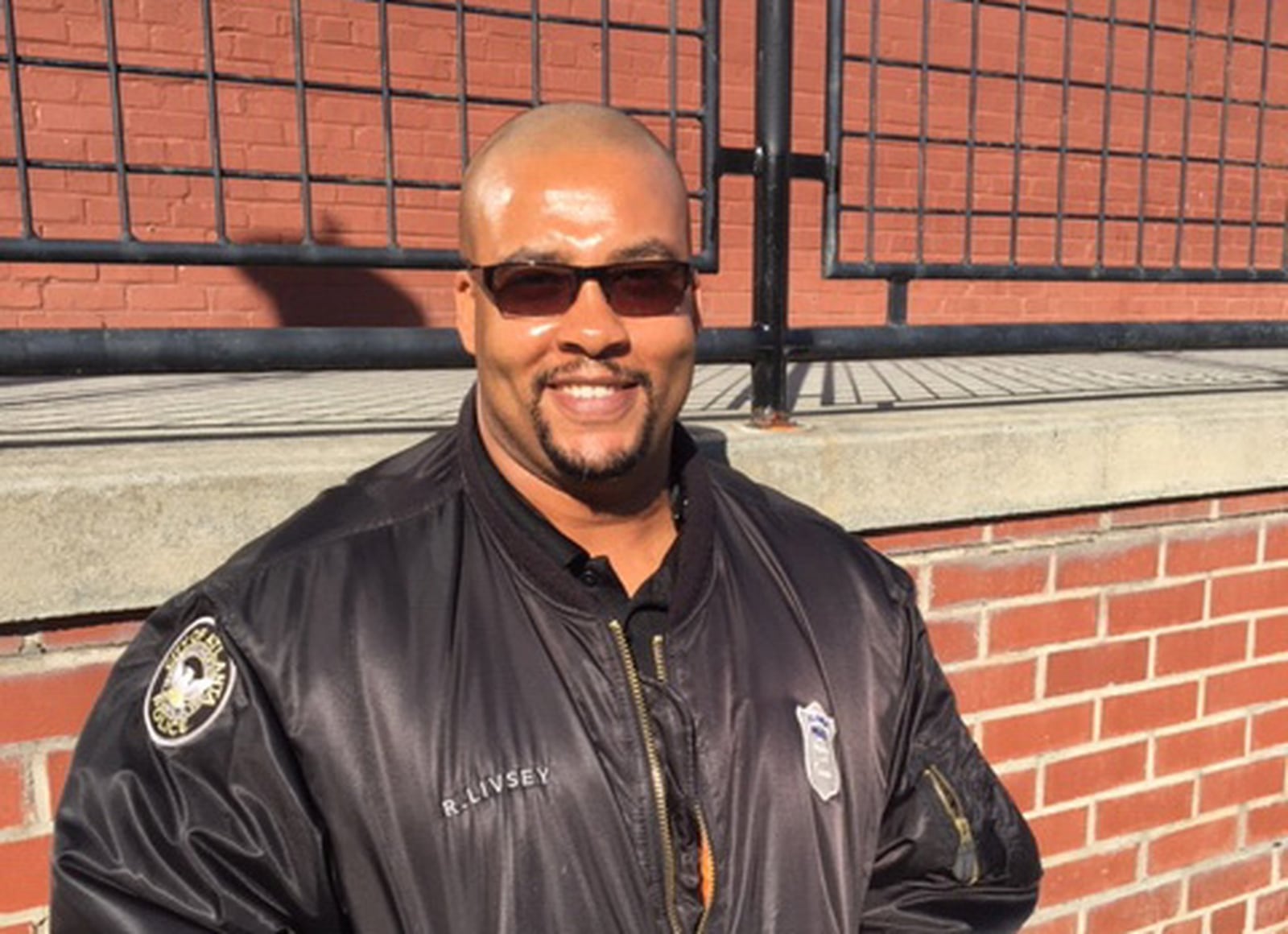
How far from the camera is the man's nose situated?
4.93 feet

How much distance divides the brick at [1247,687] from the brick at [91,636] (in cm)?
248

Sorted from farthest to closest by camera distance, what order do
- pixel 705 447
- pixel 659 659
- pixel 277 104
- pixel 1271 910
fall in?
1. pixel 277 104
2. pixel 1271 910
3. pixel 705 447
4. pixel 659 659

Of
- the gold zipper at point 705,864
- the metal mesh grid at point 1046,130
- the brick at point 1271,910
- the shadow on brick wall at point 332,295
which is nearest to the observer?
the gold zipper at point 705,864

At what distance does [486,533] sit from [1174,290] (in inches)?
292

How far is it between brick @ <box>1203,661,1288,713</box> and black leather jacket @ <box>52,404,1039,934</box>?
159 centimetres

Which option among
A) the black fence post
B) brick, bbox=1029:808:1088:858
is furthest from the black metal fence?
brick, bbox=1029:808:1088:858

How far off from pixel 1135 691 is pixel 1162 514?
17.1 inches

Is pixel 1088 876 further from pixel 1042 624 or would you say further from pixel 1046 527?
pixel 1046 527

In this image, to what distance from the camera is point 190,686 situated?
1.30 m

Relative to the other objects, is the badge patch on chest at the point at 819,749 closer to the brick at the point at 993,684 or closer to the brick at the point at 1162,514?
the brick at the point at 993,684

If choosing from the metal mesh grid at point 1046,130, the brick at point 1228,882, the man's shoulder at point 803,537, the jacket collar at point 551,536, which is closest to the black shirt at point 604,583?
the jacket collar at point 551,536

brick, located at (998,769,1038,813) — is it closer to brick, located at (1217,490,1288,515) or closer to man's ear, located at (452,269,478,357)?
brick, located at (1217,490,1288,515)

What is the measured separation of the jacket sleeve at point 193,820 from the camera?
1.22 m

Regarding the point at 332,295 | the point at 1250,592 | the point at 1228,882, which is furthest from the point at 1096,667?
the point at 332,295
